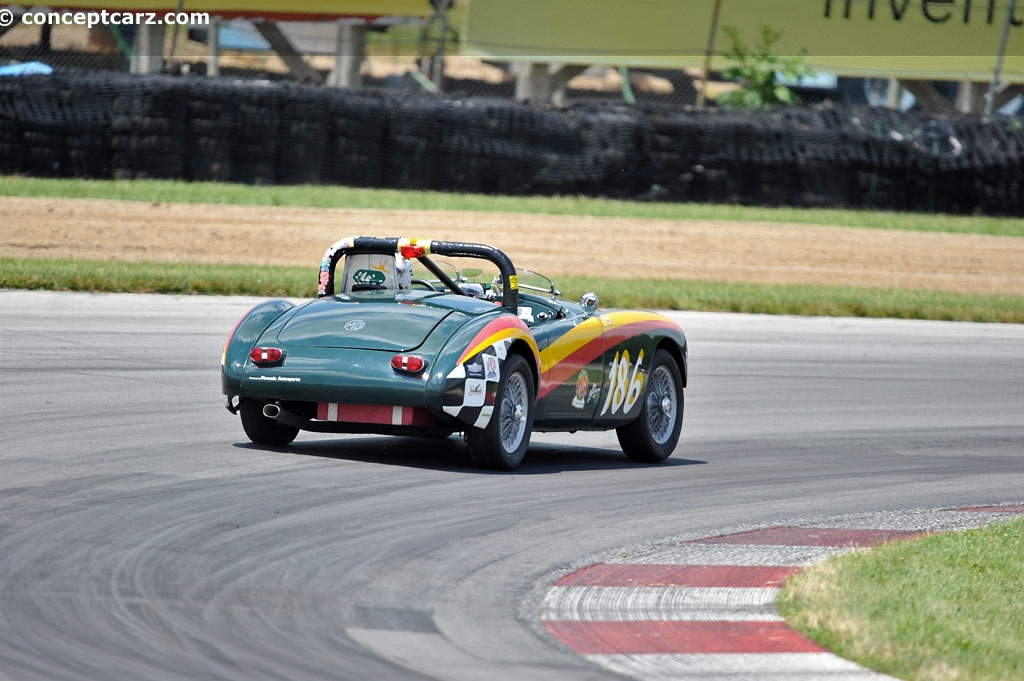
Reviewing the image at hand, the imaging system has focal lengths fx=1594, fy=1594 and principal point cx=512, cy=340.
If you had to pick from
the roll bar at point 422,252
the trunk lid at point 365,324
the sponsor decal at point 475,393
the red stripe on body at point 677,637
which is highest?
the roll bar at point 422,252

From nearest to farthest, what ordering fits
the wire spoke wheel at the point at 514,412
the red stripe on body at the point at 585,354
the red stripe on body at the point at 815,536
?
1. the red stripe on body at the point at 815,536
2. the wire spoke wheel at the point at 514,412
3. the red stripe on body at the point at 585,354

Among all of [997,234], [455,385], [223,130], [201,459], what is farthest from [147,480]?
[997,234]

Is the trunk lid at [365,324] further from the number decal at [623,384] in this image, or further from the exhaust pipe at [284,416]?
the number decal at [623,384]

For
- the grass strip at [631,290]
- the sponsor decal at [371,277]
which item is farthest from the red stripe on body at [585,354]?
the grass strip at [631,290]

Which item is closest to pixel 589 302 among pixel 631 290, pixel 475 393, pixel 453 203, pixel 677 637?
pixel 475 393

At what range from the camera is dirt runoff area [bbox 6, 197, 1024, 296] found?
18797 millimetres

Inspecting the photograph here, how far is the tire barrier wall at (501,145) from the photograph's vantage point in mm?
21734

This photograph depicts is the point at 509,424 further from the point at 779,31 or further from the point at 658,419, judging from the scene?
the point at 779,31

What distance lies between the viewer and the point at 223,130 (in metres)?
22.3

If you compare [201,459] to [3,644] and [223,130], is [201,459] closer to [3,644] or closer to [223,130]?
[3,644]

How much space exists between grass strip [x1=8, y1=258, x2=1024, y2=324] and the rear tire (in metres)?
7.18

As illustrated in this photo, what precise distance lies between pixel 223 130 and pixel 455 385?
1526cm

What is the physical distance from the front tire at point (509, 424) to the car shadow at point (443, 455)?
0.09m

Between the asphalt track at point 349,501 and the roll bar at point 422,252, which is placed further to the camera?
the roll bar at point 422,252
